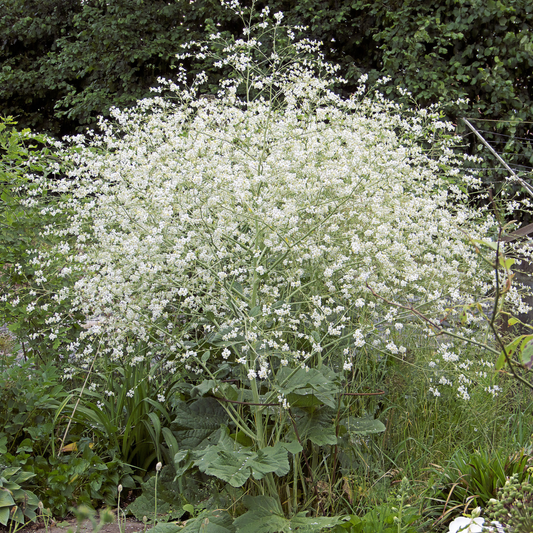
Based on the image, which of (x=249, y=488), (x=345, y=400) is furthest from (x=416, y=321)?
(x=249, y=488)

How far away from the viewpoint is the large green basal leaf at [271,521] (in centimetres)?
226

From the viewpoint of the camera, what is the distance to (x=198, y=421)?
2.92 m

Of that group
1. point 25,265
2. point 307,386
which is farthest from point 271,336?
point 25,265

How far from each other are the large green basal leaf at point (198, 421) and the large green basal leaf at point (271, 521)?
→ 520 mm

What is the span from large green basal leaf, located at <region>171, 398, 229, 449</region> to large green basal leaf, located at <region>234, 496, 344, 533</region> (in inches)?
20.5

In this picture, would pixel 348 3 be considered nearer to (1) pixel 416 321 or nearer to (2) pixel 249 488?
(1) pixel 416 321

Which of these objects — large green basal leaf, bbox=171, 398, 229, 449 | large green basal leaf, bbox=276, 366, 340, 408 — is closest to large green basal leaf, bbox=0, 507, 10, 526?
large green basal leaf, bbox=171, 398, 229, 449

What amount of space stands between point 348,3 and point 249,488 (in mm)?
6678

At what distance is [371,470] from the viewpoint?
283cm

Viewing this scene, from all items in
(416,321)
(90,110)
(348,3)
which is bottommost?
(90,110)

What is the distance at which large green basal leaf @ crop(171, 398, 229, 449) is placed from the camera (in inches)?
113

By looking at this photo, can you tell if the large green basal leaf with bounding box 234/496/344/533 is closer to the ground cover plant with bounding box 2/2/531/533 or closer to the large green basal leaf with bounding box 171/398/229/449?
the ground cover plant with bounding box 2/2/531/533

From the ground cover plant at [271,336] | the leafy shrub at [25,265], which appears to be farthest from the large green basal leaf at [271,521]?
the leafy shrub at [25,265]

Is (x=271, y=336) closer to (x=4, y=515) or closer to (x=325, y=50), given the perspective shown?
(x=4, y=515)
